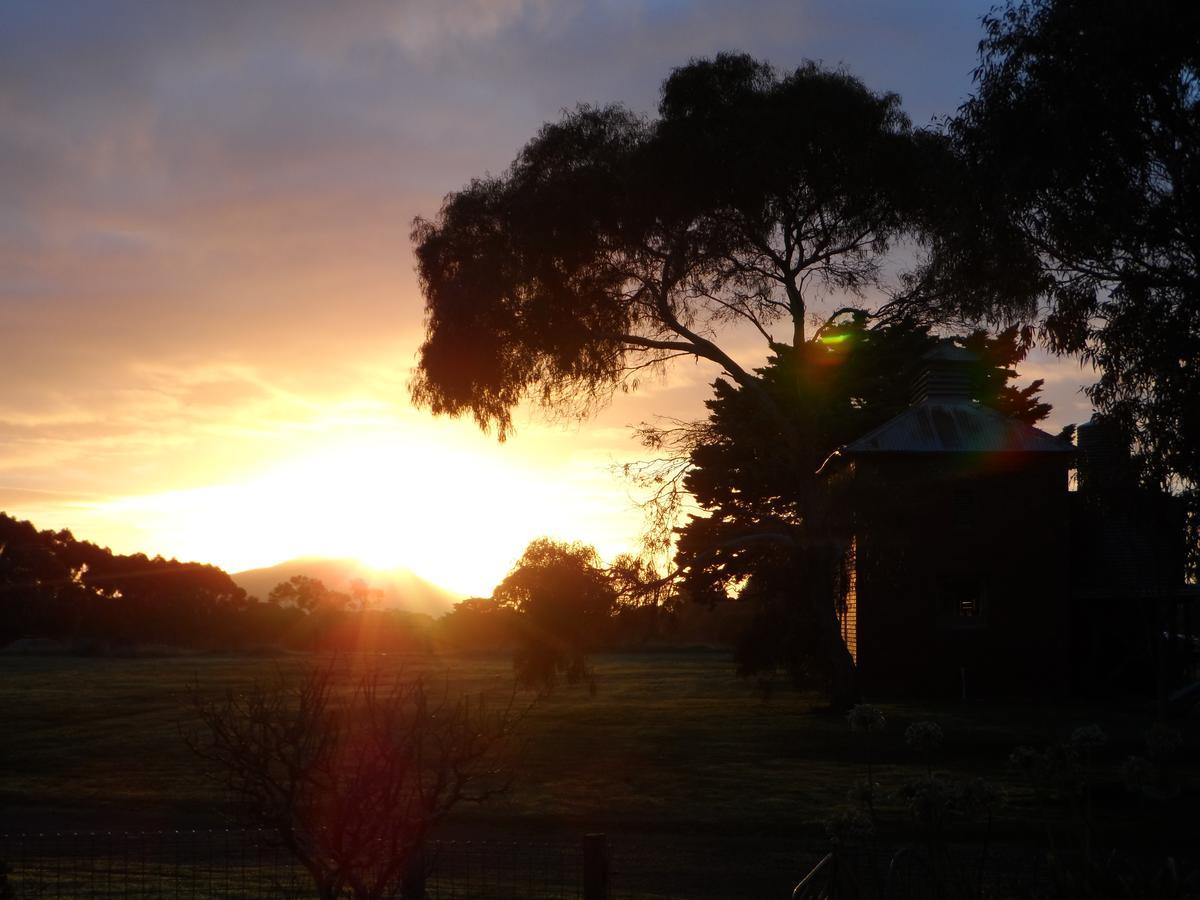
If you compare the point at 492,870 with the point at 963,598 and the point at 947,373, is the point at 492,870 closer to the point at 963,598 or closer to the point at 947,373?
the point at 963,598

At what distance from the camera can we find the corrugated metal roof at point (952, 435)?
37812mm

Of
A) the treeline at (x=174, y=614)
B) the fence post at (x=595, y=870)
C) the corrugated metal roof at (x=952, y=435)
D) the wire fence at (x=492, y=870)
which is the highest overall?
the corrugated metal roof at (x=952, y=435)

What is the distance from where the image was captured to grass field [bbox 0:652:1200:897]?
17438 mm

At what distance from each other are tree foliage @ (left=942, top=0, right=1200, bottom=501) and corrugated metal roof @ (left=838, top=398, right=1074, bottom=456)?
17410mm

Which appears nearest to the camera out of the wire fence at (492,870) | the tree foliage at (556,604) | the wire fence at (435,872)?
the wire fence at (492,870)

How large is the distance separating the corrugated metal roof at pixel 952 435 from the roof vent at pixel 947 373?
314 millimetres

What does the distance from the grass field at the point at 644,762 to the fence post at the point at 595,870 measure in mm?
1964

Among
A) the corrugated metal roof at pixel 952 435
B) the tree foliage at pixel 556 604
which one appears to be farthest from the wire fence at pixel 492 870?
the corrugated metal roof at pixel 952 435

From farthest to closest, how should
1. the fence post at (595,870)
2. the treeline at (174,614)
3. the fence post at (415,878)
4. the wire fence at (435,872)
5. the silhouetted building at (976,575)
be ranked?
the treeline at (174,614) → the silhouetted building at (976,575) → the wire fence at (435,872) → the fence post at (595,870) → the fence post at (415,878)

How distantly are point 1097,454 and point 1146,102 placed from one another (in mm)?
7694

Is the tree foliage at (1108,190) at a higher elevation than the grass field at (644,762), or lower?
higher

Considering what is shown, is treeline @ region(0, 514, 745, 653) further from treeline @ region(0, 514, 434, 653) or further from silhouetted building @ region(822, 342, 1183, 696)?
silhouetted building @ region(822, 342, 1183, 696)

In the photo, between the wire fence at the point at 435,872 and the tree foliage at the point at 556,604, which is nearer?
the wire fence at the point at 435,872

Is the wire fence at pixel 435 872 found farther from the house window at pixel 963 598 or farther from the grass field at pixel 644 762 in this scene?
the house window at pixel 963 598
